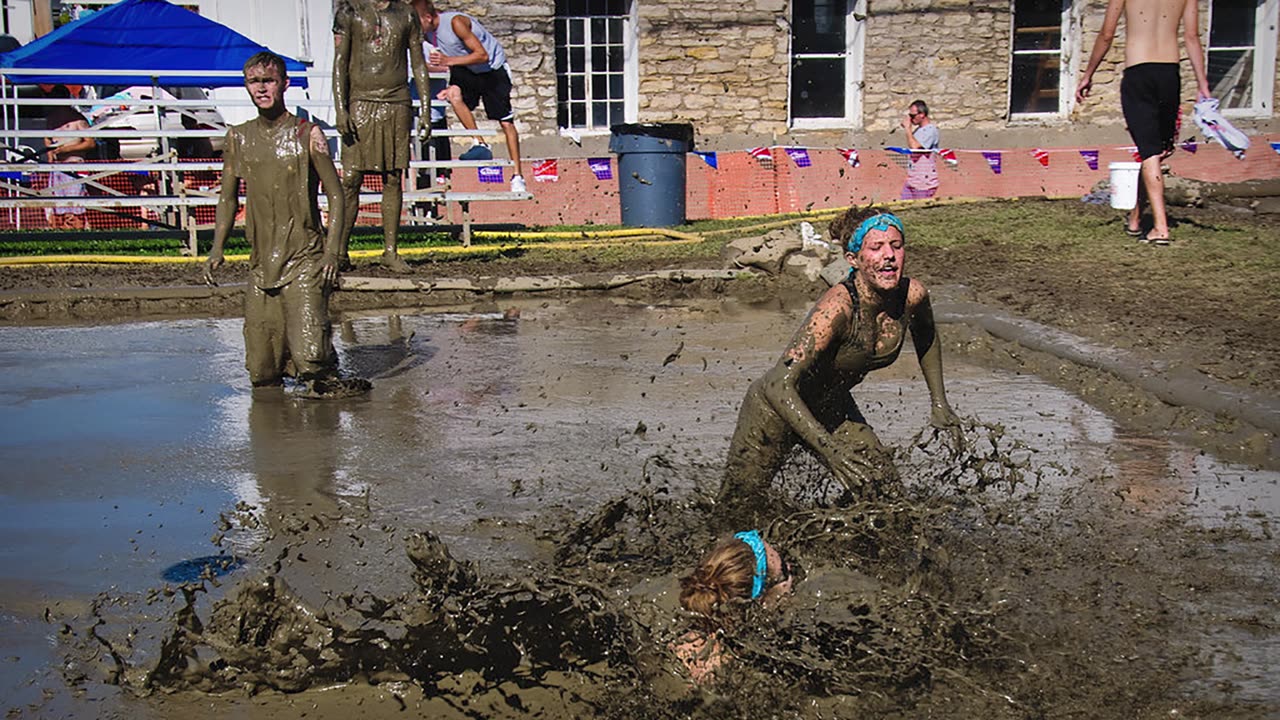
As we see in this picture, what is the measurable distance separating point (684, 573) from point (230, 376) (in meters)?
4.75

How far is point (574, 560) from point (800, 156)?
15.5m

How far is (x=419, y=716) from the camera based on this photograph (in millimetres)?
3859

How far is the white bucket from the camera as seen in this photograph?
1345 cm

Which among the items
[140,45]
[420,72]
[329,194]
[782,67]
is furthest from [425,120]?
[782,67]

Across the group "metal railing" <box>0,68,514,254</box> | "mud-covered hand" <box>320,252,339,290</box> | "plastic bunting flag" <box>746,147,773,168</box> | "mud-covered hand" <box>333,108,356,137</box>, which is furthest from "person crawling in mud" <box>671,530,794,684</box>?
"plastic bunting flag" <box>746,147,773,168</box>

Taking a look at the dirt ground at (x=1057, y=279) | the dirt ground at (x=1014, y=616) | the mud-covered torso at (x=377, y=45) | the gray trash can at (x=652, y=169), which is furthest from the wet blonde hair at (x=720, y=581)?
the gray trash can at (x=652, y=169)

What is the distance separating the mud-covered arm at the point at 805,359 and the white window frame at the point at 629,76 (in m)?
15.8

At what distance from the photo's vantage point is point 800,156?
65.0ft

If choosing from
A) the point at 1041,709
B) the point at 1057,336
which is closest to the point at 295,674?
the point at 1041,709

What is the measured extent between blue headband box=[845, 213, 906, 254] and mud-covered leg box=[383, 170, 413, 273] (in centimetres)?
706

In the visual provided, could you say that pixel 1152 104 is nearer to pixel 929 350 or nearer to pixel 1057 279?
pixel 1057 279

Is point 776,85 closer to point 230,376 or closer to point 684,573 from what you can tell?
point 230,376

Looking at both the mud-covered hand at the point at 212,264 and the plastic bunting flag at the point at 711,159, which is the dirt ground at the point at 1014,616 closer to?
the mud-covered hand at the point at 212,264

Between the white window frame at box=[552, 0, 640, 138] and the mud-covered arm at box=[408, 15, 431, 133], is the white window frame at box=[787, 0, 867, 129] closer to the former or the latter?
the white window frame at box=[552, 0, 640, 138]
